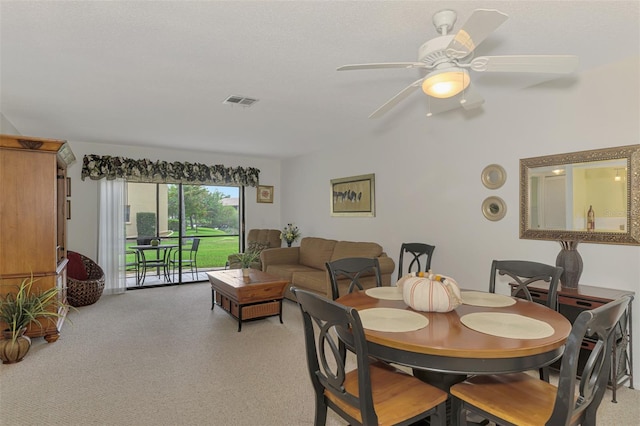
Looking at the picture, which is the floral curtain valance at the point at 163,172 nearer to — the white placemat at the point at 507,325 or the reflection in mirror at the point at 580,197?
Answer: the reflection in mirror at the point at 580,197

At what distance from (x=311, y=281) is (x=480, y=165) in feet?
8.30

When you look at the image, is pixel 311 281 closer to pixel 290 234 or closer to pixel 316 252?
pixel 316 252

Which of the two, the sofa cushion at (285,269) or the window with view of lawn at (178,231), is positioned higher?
the window with view of lawn at (178,231)

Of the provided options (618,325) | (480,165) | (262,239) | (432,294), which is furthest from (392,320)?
(262,239)

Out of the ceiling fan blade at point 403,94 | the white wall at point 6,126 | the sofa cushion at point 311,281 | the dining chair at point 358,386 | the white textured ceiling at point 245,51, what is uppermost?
the white textured ceiling at point 245,51

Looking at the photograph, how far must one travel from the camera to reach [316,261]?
5574mm

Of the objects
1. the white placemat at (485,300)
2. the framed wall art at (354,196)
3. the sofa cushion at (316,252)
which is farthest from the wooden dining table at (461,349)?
the sofa cushion at (316,252)

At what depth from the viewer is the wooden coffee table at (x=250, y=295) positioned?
12.9 ft

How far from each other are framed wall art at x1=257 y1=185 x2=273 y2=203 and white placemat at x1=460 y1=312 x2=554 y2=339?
19.3 ft

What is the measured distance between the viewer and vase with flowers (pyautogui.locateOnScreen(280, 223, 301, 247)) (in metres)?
6.68

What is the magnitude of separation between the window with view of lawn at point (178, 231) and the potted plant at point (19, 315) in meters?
2.69

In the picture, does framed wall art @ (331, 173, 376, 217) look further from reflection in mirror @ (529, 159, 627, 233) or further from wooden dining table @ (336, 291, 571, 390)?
wooden dining table @ (336, 291, 571, 390)

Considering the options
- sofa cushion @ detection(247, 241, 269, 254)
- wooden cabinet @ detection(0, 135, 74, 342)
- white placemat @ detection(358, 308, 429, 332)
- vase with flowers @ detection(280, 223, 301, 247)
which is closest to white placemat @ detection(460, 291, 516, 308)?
white placemat @ detection(358, 308, 429, 332)

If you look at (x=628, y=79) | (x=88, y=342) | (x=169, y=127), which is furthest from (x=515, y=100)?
(x=88, y=342)
